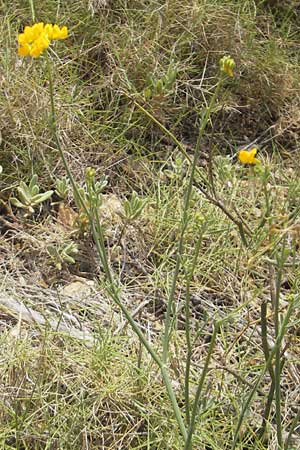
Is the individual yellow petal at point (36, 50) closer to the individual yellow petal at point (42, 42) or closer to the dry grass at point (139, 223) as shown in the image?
the individual yellow petal at point (42, 42)

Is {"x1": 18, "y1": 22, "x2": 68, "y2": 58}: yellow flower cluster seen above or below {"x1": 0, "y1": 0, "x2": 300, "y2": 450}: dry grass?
above

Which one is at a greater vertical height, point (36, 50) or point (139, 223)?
point (36, 50)

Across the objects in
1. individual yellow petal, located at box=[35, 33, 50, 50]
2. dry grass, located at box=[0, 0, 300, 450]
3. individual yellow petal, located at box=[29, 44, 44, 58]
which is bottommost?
dry grass, located at box=[0, 0, 300, 450]

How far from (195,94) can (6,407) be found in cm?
134

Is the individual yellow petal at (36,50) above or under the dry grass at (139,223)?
above

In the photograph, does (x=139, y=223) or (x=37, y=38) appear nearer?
(x=37, y=38)

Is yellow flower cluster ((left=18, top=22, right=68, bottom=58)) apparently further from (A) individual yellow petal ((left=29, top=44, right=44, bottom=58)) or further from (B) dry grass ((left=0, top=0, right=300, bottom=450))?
(B) dry grass ((left=0, top=0, right=300, bottom=450))

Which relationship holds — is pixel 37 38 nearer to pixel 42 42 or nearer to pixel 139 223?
pixel 42 42

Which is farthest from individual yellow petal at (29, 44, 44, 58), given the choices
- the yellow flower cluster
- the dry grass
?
the dry grass

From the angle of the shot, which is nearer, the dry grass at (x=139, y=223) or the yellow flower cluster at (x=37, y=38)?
the yellow flower cluster at (x=37, y=38)

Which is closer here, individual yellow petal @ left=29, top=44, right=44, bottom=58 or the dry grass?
individual yellow petal @ left=29, top=44, right=44, bottom=58

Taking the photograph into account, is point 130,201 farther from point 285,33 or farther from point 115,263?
point 285,33

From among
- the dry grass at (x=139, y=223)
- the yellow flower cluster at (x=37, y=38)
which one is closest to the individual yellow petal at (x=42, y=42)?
the yellow flower cluster at (x=37, y=38)

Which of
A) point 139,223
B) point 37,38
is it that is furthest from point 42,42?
point 139,223
